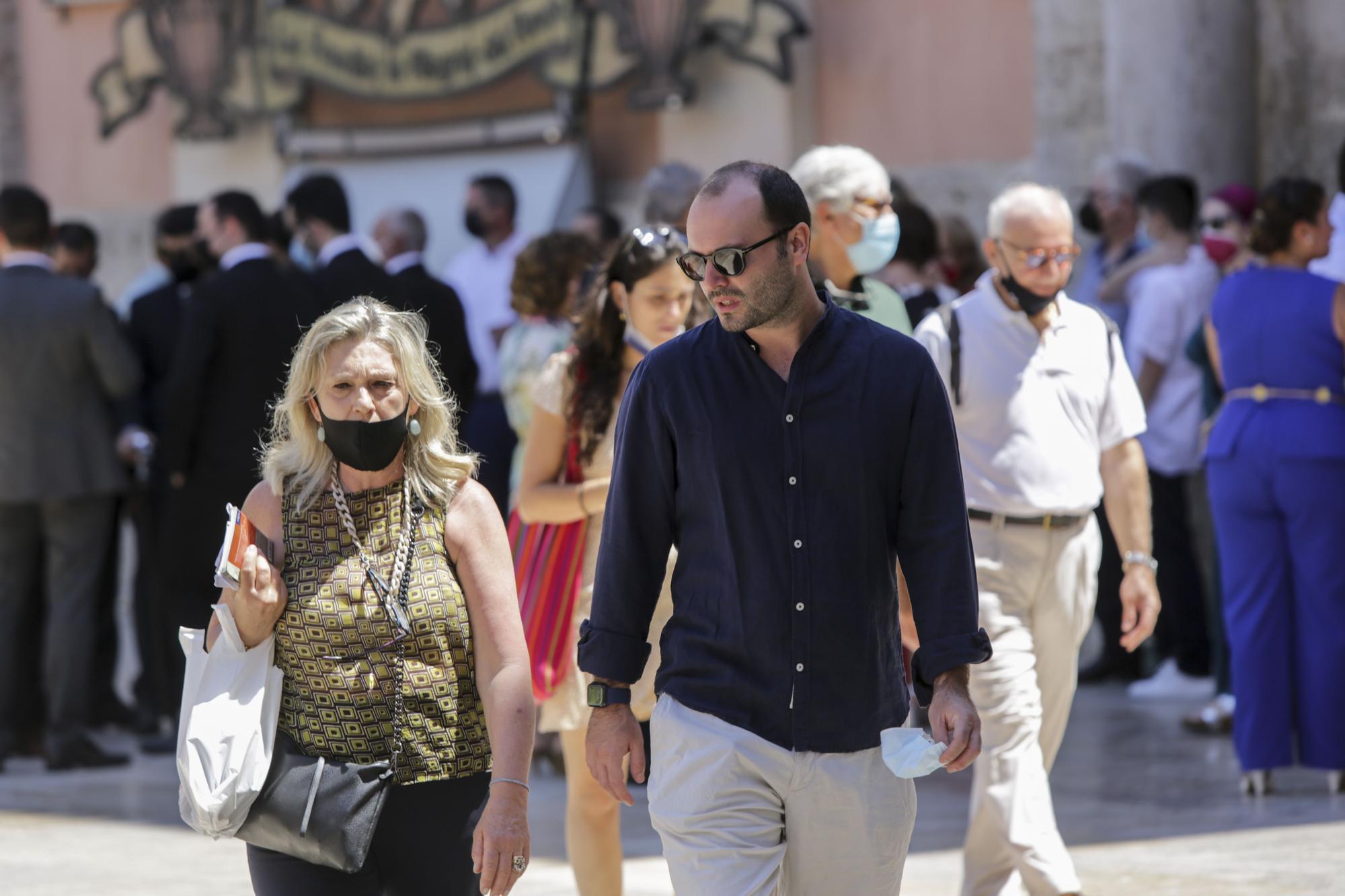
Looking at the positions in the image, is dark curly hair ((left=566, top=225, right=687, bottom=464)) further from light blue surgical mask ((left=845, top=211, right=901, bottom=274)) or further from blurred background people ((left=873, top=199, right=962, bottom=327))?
blurred background people ((left=873, top=199, right=962, bottom=327))

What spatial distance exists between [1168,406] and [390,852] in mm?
6646

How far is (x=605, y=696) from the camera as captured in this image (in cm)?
386

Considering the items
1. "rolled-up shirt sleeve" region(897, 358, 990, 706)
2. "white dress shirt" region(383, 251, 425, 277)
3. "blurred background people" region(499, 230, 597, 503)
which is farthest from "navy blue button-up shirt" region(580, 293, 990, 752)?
"white dress shirt" region(383, 251, 425, 277)

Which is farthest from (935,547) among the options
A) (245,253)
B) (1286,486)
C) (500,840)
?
(245,253)

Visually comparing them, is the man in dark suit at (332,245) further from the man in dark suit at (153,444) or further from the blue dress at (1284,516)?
the blue dress at (1284,516)

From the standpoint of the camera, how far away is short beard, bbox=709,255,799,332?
3.81 meters

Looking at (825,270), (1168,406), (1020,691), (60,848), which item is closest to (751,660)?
(1020,691)

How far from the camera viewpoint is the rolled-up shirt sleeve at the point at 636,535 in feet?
12.8

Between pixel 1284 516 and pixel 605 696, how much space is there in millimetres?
4530

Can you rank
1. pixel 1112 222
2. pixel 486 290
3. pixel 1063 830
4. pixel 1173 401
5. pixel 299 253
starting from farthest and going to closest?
pixel 299 253 < pixel 486 290 < pixel 1112 222 < pixel 1173 401 < pixel 1063 830

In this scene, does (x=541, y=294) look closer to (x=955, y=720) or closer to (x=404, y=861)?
(x=404, y=861)

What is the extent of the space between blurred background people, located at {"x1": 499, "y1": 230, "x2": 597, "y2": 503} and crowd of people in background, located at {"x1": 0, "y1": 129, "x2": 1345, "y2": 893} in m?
0.01

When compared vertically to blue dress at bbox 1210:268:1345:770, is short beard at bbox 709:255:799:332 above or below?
above

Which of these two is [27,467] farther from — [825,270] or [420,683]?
[420,683]
